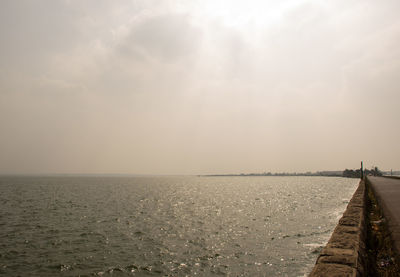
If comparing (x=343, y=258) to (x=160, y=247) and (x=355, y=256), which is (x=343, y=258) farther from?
(x=160, y=247)

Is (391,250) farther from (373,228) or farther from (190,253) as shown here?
(190,253)

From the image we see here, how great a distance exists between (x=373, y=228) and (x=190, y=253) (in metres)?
9.16

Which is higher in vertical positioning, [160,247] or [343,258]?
[343,258]

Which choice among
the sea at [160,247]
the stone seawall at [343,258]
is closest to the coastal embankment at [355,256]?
the stone seawall at [343,258]

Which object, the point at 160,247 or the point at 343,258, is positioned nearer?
the point at 343,258

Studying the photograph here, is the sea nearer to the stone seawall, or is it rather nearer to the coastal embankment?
the coastal embankment

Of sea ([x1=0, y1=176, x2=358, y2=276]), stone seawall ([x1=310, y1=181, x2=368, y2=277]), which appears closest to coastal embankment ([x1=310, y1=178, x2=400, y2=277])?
stone seawall ([x1=310, y1=181, x2=368, y2=277])

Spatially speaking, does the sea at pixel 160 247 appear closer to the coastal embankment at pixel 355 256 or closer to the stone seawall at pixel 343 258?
the coastal embankment at pixel 355 256

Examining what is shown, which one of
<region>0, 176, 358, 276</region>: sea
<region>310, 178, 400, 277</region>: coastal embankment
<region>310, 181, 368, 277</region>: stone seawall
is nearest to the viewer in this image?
<region>310, 181, 368, 277</region>: stone seawall

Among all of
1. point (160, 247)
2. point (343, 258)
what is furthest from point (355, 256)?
point (160, 247)

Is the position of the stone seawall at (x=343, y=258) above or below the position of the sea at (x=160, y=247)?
above

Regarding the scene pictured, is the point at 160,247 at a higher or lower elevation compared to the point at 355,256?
lower

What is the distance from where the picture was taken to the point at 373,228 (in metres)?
12.5

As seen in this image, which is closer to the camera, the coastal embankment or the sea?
the coastal embankment
